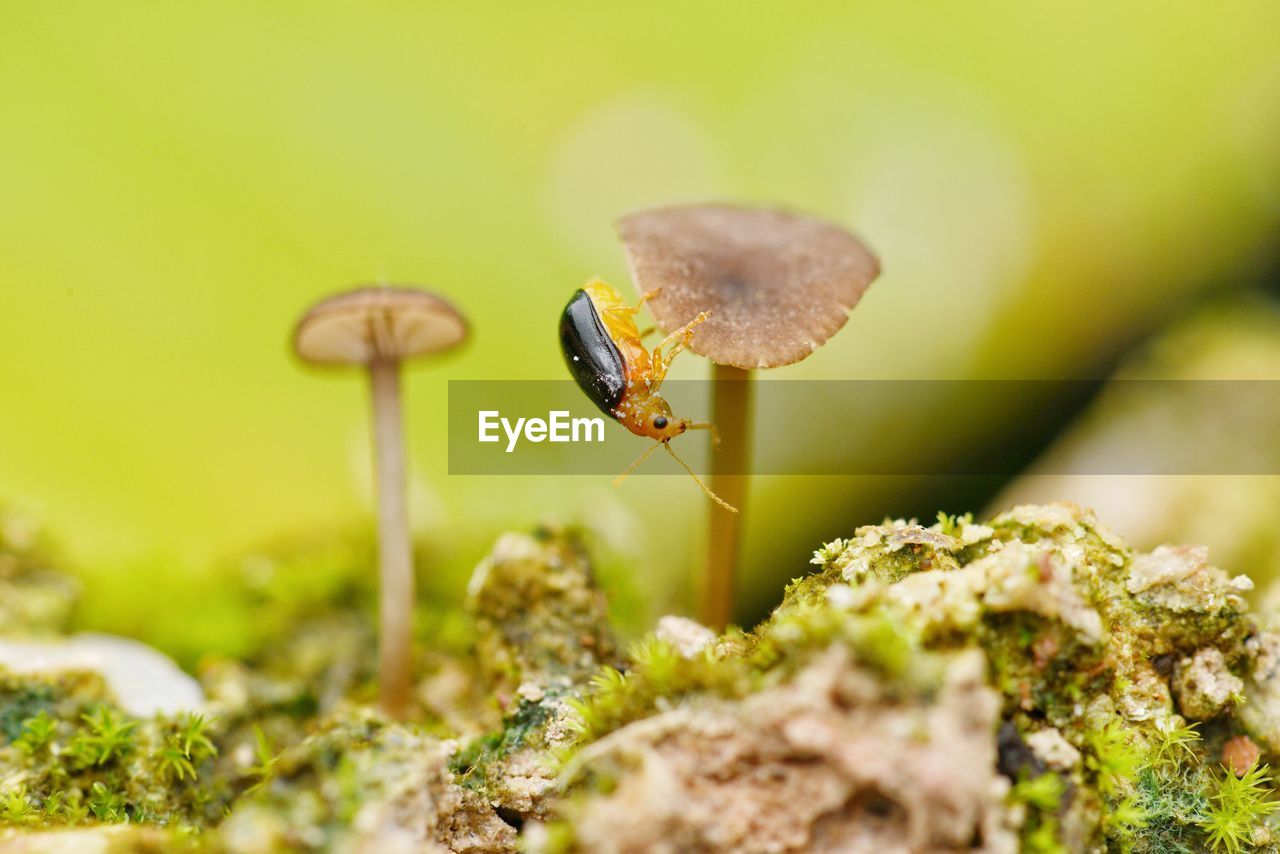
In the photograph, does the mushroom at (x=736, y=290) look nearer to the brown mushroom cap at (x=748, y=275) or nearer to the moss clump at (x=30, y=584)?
the brown mushroom cap at (x=748, y=275)

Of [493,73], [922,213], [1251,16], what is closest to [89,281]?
[493,73]

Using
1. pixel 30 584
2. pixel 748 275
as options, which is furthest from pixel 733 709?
pixel 30 584

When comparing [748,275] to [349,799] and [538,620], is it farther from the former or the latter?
[349,799]

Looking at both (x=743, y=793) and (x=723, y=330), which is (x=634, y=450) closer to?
(x=723, y=330)

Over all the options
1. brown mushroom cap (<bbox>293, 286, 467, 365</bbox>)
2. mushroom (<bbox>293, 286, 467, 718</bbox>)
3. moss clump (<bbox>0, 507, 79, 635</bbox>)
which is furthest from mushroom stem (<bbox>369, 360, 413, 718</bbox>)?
moss clump (<bbox>0, 507, 79, 635</bbox>)

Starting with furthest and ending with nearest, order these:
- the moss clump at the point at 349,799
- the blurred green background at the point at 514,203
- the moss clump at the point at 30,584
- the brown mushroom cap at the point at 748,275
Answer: the blurred green background at the point at 514,203
the moss clump at the point at 30,584
the brown mushroom cap at the point at 748,275
the moss clump at the point at 349,799

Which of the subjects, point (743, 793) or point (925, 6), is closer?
point (743, 793)

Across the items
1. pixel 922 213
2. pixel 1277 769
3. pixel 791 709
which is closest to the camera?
pixel 791 709

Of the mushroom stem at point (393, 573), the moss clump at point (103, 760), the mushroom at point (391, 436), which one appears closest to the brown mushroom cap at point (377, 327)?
the mushroom at point (391, 436)
